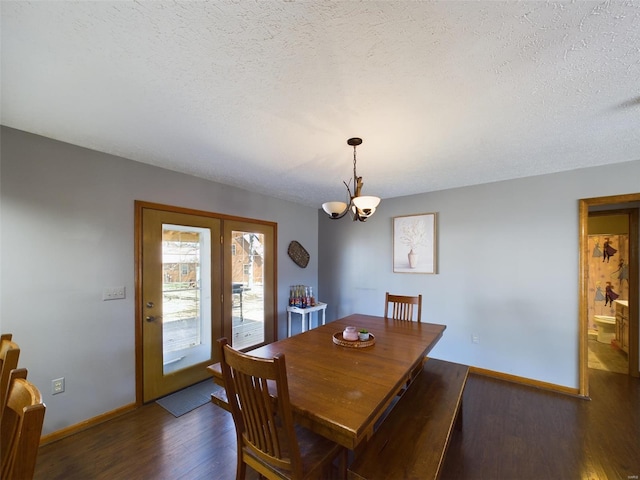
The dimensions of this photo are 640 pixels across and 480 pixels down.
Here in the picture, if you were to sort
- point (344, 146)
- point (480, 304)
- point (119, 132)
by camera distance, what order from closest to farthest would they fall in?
point (119, 132) < point (344, 146) < point (480, 304)

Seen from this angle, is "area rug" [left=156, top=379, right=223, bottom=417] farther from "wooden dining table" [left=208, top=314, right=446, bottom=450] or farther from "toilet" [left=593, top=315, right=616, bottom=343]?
"toilet" [left=593, top=315, right=616, bottom=343]

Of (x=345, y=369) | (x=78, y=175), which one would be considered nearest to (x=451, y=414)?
(x=345, y=369)

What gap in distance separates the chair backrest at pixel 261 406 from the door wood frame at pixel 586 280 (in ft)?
10.4

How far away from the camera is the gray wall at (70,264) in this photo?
1929mm

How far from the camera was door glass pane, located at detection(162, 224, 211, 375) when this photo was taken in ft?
9.09

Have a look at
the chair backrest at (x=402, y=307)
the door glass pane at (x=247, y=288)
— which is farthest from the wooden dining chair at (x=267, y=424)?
the door glass pane at (x=247, y=288)

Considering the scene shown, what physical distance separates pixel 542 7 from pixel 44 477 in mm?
3632

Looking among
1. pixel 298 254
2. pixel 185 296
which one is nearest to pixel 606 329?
pixel 298 254

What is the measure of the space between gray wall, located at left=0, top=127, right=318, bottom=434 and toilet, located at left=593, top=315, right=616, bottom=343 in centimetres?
673

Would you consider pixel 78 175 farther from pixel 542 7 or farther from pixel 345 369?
pixel 542 7

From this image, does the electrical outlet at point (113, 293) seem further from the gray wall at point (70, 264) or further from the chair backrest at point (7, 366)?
the chair backrest at point (7, 366)

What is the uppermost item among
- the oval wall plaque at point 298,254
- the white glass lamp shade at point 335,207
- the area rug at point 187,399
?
the white glass lamp shade at point 335,207

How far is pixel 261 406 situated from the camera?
1202mm

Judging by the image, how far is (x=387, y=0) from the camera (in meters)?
0.96
